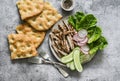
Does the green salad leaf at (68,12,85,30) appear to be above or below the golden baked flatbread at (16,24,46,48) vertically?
above

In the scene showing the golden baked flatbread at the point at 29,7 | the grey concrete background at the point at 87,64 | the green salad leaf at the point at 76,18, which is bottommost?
the grey concrete background at the point at 87,64

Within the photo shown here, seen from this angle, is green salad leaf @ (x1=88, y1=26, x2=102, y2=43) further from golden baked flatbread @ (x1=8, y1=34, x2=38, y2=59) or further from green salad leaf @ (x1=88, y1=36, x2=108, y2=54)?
golden baked flatbread @ (x1=8, y1=34, x2=38, y2=59)

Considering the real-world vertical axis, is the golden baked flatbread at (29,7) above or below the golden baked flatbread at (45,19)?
above

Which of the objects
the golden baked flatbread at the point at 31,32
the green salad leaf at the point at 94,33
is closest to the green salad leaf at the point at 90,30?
the green salad leaf at the point at 94,33

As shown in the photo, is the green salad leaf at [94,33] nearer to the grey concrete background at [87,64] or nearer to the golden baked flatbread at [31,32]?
the grey concrete background at [87,64]

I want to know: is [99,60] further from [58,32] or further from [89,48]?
[58,32]

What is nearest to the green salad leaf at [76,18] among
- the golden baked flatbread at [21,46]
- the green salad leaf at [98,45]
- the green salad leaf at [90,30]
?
the green salad leaf at [90,30]

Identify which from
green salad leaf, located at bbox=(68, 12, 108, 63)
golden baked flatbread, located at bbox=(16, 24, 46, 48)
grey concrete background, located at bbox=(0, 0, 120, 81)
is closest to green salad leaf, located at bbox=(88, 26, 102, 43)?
green salad leaf, located at bbox=(68, 12, 108, 63)
